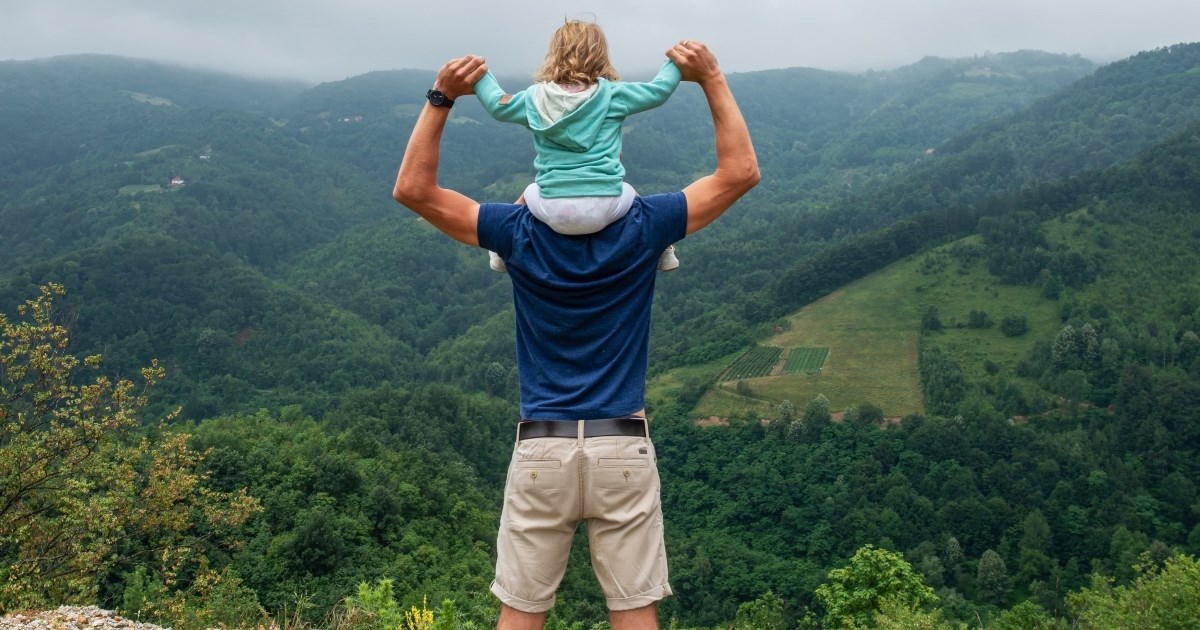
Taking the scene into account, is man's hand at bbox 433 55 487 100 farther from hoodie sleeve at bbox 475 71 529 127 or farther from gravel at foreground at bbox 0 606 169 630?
gravel at foreground at bbox 0 606 169 630

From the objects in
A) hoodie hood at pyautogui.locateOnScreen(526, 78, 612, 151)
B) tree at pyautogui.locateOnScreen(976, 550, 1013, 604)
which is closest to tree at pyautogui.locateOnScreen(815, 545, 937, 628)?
hoodie hood at pyautogui.locateOnScreen(526, 78, 612, 151)

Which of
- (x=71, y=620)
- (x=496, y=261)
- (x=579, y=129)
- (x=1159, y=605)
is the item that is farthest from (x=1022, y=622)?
(x=579, y=129)

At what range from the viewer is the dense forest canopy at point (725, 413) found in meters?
18.2

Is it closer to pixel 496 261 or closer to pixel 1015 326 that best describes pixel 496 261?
pixel 496 261

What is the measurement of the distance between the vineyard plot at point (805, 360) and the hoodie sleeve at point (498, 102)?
212 feet

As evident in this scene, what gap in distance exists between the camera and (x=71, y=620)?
168 inches

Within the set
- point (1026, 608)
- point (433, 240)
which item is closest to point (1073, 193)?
point (1026, 608)

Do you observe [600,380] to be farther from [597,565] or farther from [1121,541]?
[1121,541]

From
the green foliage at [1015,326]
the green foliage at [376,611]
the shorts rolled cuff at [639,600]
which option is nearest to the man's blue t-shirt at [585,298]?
the shorts rolled cuff at [639,600]

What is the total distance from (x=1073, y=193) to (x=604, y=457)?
295 feet

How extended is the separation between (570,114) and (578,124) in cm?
4

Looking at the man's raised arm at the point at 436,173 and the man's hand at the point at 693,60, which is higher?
the man's hand at the point at 693,60

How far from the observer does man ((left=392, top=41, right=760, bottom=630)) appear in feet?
8.25

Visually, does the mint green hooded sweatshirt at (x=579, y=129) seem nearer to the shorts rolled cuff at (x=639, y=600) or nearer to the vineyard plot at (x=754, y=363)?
the shorts rolled cuff at (x=639, y=600)
